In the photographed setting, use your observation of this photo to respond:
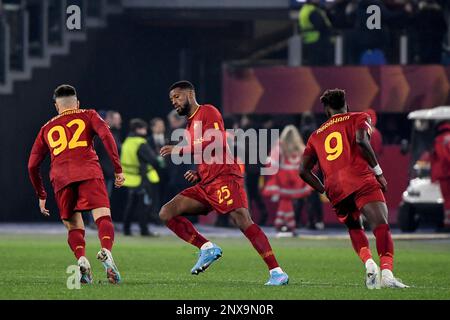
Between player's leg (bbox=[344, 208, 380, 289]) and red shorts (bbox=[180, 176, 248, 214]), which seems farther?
red shorts (bbox=[180, 176, 248, 214])

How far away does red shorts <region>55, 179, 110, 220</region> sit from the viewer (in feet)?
54.8

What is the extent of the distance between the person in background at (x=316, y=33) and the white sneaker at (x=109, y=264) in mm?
15806

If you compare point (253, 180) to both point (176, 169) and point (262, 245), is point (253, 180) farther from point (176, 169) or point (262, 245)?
point (262, 245)

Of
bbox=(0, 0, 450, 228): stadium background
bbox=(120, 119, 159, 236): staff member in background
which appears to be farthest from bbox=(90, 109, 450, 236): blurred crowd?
bbox=(0, 0, 450, 228): stadium background

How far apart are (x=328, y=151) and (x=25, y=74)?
17.7 m

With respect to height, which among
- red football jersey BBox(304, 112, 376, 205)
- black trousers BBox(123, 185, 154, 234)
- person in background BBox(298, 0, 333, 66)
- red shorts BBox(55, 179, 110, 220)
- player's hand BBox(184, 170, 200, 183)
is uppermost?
person in background BBox(298, 0, 333, 66)

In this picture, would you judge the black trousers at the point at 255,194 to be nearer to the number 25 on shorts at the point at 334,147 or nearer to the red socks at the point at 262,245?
the red socks at the point at 262,245

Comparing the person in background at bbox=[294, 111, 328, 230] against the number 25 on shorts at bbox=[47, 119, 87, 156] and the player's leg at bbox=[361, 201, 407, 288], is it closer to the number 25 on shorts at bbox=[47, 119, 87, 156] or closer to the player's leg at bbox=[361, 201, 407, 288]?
the number 25 on shorts at bbox=[47, 119, 87, 156]

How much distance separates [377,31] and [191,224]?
1509cm

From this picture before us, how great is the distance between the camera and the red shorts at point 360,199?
16.1 m

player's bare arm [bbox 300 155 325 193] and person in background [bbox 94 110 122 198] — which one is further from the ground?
player's bare arm [bbox 300 155 325 193]

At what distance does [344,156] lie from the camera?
53.0 feet

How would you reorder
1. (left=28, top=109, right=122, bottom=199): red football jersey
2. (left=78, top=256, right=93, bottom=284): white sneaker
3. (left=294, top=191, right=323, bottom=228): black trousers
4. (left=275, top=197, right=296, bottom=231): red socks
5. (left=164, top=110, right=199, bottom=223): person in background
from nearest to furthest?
(left=78, top=256, right=93, bottom=284): white sneaker < (left=28, top=109, right=122, bottom=199): red football jersey < (left=275, top=197, right=296, bottom=231): red socks < (left=294, top=191, right=323, bottom=228): black trousers < (left=164, top=110, right=199, bottom=223): person in background
